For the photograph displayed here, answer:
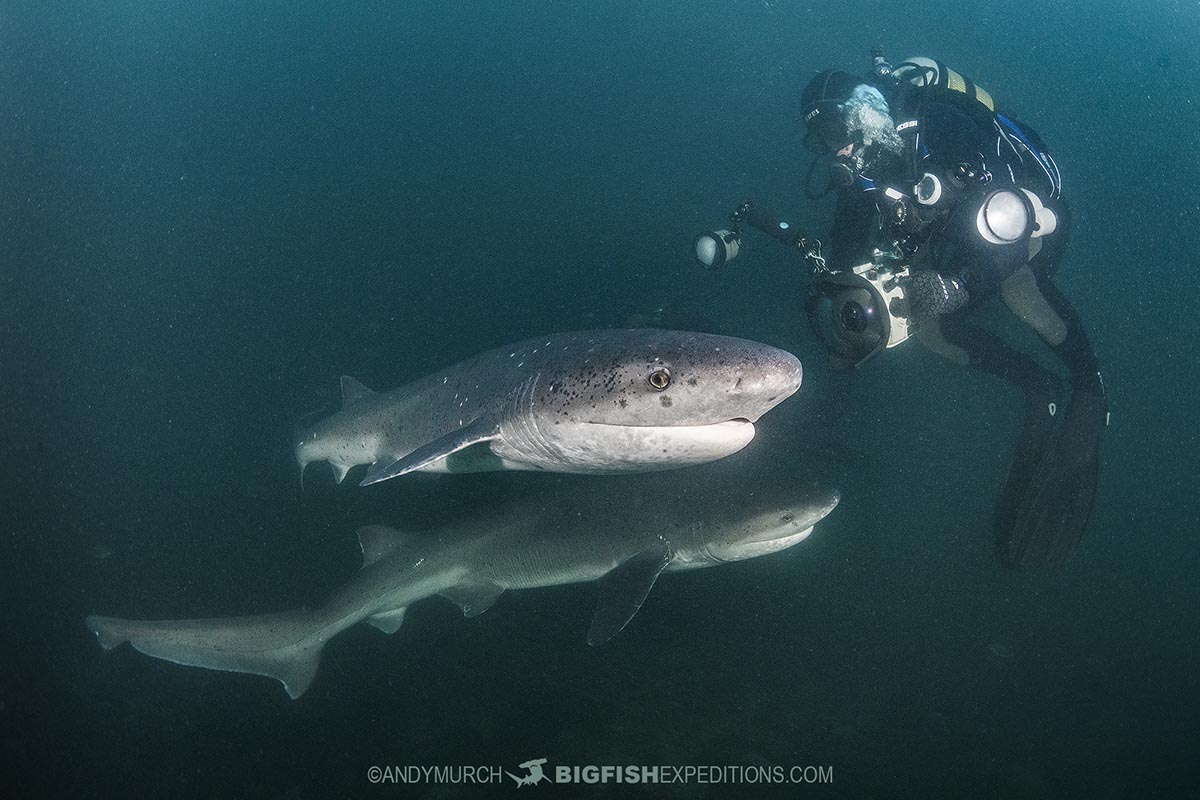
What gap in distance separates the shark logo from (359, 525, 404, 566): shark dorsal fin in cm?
219

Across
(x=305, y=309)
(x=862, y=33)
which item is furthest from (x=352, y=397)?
(x=862, y=33)

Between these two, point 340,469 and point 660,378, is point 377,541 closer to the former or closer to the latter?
point 340,469

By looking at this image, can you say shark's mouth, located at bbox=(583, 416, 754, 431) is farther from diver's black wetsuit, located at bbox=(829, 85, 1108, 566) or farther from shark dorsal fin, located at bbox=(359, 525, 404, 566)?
diver's black wetsuit, located at bbox=(829, 85, 1108, 566)

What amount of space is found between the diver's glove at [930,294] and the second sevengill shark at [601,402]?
9.40ft

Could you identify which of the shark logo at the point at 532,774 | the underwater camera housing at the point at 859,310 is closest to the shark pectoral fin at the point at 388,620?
the shark logo at the point at 532,774

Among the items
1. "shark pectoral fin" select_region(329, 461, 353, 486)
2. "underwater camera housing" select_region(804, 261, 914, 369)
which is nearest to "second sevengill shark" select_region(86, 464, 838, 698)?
"shark pectoral fin" select_region(329, 461, 353, 486)

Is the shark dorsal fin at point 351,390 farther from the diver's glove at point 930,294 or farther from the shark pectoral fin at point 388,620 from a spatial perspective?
the diver's glove at point 930,294

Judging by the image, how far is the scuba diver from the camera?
519cm

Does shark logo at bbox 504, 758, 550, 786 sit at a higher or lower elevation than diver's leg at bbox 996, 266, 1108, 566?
lower

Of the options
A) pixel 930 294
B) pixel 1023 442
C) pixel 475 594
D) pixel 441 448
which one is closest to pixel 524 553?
pixel 475 594

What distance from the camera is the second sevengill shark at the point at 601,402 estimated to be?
2.91 meters

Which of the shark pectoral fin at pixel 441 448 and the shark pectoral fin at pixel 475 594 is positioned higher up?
the shark pectoral fin at pixel 441 448

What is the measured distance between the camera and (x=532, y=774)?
4.79m

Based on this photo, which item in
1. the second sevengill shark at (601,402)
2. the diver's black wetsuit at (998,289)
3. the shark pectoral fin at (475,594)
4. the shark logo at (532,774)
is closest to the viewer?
the second sevengill shark at (601,402)
